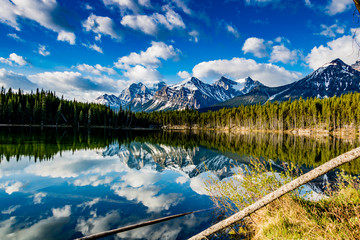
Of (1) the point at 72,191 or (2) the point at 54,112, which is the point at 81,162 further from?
(2) the point at 54,112

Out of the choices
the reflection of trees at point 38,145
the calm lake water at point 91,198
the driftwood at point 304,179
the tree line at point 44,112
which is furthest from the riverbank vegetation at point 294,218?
the tree line at point 44,112

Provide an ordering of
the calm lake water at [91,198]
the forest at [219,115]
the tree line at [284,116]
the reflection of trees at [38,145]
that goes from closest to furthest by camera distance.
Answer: the calm lake water at [91,198]
the reflection of trees at [38,145]
the tree line at [284,116]
the forest at [219,115]

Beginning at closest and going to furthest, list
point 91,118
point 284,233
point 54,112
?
point 284,233 → point 54,112 → point 91,118

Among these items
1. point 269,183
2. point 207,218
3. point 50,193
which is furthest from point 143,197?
point 269,183

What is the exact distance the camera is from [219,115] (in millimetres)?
150125

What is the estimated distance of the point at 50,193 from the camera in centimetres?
1322

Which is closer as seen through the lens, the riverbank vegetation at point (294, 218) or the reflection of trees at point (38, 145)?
the riverbank vegetation at point (294, 218)

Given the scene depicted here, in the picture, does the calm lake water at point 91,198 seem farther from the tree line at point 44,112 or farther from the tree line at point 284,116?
the tree line at point 44,112

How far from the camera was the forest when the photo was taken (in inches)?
3679

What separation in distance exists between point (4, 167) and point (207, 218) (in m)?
20.1

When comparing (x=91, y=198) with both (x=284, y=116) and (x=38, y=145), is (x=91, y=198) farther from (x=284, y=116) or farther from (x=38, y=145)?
(x=284, y=116)

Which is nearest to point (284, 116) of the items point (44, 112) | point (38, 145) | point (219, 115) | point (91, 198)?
point (219, 115)

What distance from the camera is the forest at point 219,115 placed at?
307 feet

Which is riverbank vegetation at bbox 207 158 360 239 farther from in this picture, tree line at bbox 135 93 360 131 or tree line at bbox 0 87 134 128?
tree line at bbox 0 87 134 128
